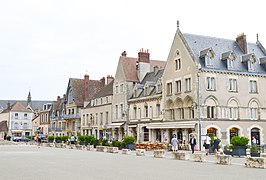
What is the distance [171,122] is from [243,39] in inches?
454

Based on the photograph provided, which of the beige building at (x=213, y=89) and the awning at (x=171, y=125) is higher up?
the beige building at (x=213, y=89)

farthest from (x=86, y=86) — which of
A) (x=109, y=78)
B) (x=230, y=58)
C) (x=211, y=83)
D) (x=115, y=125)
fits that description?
(x=230, y=58)

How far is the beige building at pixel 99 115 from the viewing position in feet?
155

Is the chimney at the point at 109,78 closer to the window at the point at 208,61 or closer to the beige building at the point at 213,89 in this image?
the beige building at the point at 213,89

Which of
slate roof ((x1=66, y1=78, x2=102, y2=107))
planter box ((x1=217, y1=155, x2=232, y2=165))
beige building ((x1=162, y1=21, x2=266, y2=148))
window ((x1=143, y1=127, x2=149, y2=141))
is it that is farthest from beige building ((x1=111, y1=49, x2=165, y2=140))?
planter box ((x1=217, y1=155, x2=232, y2=165))

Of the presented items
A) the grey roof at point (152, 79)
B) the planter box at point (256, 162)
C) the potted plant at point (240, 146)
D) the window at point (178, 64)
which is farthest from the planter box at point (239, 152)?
the grey roof at point (152, 79)

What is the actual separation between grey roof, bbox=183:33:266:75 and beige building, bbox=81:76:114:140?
53.6 ft

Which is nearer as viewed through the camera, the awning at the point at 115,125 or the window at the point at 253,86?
the window at the point at 253,86

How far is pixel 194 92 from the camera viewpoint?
103 feet

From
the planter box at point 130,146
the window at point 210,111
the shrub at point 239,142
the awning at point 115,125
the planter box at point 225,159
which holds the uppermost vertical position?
the window at point 210,111

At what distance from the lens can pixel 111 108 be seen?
1833 inches

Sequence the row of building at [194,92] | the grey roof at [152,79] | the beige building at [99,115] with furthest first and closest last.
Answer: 1. the beige building at [99,115]
2. the grey roof at [152,79]
3. the row of building at [194,92]

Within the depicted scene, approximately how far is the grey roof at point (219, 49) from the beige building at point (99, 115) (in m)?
16.3

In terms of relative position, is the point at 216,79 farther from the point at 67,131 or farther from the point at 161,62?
the point at 67,131
